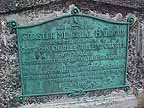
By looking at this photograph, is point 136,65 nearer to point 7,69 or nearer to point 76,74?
point 76,74

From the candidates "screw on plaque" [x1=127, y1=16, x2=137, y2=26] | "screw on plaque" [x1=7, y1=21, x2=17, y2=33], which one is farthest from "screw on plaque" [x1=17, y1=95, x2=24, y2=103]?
"screw on plaque" [x1=127, y1=16, x2=137, y2=26]

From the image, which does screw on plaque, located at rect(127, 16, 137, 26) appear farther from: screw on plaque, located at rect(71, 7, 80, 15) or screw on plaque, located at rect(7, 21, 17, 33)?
screw on plaque, located at rect(7, 21, 17, 33)

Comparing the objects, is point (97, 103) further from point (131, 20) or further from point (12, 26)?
point (12, 26)

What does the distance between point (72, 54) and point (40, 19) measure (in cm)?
43

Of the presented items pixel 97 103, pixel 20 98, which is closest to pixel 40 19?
pixel 20 98

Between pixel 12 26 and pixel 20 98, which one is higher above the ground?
pixel 12 26

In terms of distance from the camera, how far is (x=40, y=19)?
10.1ft

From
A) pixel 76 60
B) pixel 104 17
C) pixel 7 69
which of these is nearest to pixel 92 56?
pixel 76 60

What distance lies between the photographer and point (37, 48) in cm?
314

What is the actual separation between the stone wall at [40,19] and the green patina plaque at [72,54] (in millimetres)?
61

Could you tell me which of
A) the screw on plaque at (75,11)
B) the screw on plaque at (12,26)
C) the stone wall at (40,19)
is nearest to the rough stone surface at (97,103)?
the stone wall at (40,19)

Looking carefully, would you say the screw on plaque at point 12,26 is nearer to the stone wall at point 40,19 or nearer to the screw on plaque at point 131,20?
the stone wall at point 40,19

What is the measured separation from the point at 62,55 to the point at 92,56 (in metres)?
0.28

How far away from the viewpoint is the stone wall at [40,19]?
304 centimetres
